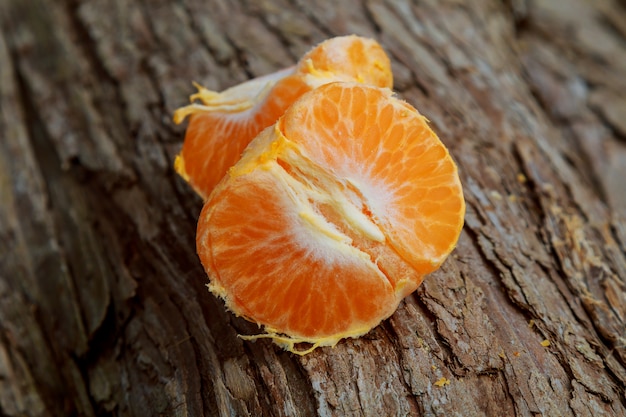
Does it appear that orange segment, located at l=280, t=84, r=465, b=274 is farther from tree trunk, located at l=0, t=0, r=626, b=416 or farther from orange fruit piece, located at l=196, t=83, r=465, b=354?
tree trunk, located at l=0, t=0, r=626, b=416

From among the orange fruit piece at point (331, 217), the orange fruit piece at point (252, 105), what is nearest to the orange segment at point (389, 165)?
the orange fruit piece at point (331, 217)

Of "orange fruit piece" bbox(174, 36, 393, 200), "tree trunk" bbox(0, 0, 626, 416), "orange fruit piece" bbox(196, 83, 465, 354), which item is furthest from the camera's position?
"orange fruit piece" bbox(174, 36, 393, 200)

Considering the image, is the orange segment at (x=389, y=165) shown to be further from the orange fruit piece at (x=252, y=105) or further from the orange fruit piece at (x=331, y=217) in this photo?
the orange fruit piece at (x=252, y=105)

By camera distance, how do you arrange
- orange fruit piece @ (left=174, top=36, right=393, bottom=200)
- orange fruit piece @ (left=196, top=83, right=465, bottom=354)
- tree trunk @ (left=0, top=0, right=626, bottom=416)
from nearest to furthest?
orange fruit piece @ (left=196, top=83, right=465, bottom=354) < tree trunk @ (left=0, top=0, right=626, bottom=416) < orange fruit piece @ (left=174, top=36, right=393, bottom=200)

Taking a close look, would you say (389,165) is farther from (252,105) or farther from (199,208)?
(199,208)

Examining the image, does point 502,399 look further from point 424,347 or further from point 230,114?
point 230,114

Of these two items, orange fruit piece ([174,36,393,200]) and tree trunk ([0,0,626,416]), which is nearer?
tree trunk ([0,0,626,416])

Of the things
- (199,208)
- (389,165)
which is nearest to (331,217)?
(389,165)

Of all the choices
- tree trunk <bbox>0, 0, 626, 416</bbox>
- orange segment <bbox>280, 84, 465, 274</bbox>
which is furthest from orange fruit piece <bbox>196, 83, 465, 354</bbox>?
tree trunk <bbox>0, 0, 626, 416</bbox>
